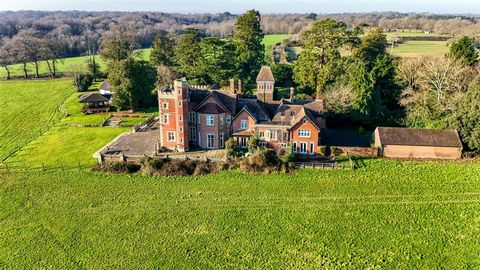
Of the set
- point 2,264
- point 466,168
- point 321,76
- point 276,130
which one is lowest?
point 2,264

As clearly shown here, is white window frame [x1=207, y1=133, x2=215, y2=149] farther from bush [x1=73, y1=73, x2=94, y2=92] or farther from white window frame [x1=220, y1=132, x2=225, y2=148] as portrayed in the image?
bush [x1=73, y1=73, x2=94, y2=92]

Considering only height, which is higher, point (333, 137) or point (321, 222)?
point (333, 137)

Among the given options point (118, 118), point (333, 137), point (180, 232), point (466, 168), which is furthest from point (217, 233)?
point (118, 118)

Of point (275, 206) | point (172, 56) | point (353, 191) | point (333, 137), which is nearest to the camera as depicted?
point (275, 206)

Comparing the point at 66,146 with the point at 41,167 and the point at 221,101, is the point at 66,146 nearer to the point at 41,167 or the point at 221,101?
the point at 41,167

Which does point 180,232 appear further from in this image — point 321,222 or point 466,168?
point 466,168

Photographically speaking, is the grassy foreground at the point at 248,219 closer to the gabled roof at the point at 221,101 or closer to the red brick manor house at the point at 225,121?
the red brick manor house at the point at 225,121

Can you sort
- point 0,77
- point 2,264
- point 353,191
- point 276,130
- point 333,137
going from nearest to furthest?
point 2,264 < point 353,191 < point 276,130 < point 333,137 < point 0,77

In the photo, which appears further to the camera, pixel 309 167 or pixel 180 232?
pixel 309 167
